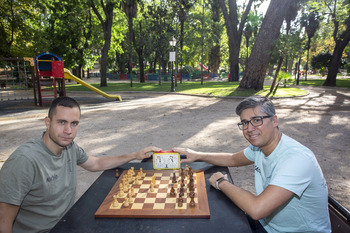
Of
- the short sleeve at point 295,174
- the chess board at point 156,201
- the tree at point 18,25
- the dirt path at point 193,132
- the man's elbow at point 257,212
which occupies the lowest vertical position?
the dirt path at point 193,132

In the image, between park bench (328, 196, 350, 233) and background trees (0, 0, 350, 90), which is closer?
park bench (328, 196, 350, 233)

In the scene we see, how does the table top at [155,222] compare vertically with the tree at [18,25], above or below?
below

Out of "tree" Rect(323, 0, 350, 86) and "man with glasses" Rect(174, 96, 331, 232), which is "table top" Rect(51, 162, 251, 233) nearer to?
"man with glasses" Rect(174, 96, 331, 232)

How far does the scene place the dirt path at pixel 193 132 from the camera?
4.65m

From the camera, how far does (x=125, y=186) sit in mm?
2246

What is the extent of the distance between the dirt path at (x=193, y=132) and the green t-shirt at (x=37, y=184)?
1829 millimetres

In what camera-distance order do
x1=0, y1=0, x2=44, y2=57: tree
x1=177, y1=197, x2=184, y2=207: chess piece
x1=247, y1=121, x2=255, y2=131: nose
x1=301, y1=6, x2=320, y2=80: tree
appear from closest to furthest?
1. x1=177, y1=197, x2=184, y2=207: chess piece
2. x1=247, y1=121, x2=255, y2=131: nose
3. x1=0, y1=0, x2=44, y2=57: tree
4. x1=301, y1=6, x2=320, y2=80: tree

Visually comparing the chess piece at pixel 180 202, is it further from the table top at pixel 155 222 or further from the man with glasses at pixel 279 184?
the man with glasses at pixel 279 184

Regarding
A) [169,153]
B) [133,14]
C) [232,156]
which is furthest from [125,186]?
[133,14]

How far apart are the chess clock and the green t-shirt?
0.89m

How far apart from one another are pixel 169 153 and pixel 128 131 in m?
5.23

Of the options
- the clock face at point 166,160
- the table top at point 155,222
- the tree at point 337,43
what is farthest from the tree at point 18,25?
the tree at point 337,43

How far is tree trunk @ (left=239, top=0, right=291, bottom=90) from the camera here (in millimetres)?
14634

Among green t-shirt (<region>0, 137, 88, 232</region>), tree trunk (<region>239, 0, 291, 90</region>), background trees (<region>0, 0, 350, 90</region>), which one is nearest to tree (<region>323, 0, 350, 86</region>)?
background trees (<region>0, 0, 350, 90</region>)
